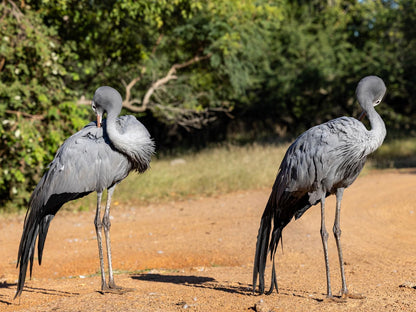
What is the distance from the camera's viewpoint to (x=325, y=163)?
4.96m

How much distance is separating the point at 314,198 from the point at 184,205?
22.3 feet

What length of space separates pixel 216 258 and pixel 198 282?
56.3 inches

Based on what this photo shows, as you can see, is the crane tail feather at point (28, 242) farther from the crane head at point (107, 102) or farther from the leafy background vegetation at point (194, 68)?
the leafy background vegetation at point (194, 68)

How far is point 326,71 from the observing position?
74.1 ft

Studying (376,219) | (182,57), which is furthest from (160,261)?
(182,57)

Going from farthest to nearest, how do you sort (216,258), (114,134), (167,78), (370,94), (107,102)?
(167,78), (216,258), (107,102), (114,134), (370,94)

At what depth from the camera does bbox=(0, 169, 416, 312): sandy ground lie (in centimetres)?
504

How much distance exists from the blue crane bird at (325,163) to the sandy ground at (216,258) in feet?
1.62

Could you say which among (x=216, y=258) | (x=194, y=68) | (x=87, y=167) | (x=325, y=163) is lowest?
(x=216, y=258)

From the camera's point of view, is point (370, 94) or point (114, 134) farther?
point (114, 134)

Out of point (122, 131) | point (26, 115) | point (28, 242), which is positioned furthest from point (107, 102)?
point (26, 115)

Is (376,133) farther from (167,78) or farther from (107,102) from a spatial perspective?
(167,78)

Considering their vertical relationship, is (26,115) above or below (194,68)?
below

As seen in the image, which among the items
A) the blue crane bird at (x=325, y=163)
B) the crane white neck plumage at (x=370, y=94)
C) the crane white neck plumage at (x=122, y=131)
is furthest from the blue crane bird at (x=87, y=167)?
the crane white neck plumage at (x=370, y=94)
